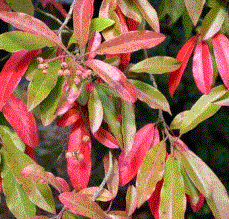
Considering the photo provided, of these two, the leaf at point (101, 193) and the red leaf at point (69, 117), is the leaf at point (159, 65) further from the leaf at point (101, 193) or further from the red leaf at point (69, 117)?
the leaf at point (101, 193)

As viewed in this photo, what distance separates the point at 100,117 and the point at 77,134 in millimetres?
119

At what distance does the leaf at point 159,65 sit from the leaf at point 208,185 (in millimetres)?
176

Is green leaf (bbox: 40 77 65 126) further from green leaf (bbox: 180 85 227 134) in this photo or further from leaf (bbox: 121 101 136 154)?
green leaf (bbox: 180 85 227 134)

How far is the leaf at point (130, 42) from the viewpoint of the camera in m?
0.75

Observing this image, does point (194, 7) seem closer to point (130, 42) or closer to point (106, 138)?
point (130, 42)

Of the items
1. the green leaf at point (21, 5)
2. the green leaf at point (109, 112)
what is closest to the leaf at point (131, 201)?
the green leaf at point (109, 112)

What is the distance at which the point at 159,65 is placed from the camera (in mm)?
848

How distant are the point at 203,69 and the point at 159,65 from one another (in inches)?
4.1

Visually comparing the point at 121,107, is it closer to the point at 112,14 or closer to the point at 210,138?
the point at 112,14

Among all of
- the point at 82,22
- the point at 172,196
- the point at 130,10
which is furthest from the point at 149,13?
the point at 172,196

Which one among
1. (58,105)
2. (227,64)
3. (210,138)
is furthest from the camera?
(210,138)

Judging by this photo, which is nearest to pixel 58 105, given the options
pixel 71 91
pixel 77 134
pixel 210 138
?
pixel 71 91

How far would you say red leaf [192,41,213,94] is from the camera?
0.87m

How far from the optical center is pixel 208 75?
88cm
